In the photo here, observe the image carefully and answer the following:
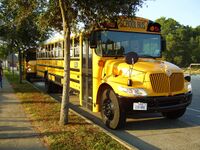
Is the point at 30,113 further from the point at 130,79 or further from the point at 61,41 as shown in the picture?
the point at 61,41

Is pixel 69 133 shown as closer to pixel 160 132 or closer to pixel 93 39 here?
pixel 160 132

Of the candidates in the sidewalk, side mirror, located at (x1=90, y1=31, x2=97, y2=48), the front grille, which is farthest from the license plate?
the sidewalk

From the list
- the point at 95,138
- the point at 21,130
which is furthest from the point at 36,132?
the point at 95,138

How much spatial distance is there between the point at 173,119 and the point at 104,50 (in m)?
2.65

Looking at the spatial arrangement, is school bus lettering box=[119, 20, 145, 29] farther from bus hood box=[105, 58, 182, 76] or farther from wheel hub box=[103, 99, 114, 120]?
wheel hub box=[103, 99, 114, 120]

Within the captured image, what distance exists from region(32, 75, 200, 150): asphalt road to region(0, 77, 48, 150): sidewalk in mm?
1840

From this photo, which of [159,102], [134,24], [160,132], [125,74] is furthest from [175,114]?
[134,24]

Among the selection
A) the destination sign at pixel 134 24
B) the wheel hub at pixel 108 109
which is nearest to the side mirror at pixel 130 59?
the wheel hub at pixel 108 109

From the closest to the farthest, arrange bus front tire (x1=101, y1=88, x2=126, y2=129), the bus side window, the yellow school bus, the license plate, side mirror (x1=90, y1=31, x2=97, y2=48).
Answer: the license plate < the yellow school bus < bus front tire (x1=101, y1=88, x2=126, y2=129) < side mirror (x1=90, y1=31, x2=97, y2=48) < the bus side window

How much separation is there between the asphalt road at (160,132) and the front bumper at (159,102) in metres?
0.56

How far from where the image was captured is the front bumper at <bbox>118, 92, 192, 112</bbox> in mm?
7996

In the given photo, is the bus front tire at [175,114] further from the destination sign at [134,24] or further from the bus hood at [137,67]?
the destination sign at [134,24]

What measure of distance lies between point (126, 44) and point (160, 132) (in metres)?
2.51

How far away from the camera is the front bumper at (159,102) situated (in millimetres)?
7996
